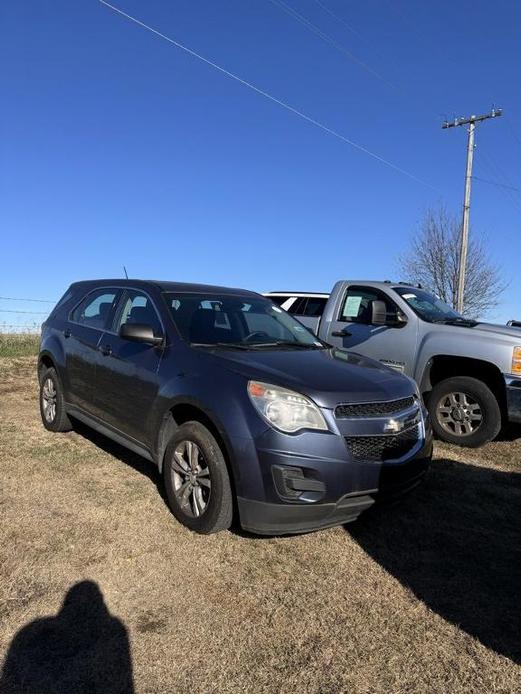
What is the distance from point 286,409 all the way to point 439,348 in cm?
376

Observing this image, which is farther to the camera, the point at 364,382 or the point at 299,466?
the point at 364,382

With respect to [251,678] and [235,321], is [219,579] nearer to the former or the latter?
[251,678]

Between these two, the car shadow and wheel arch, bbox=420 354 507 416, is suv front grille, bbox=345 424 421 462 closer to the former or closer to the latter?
the car shadow

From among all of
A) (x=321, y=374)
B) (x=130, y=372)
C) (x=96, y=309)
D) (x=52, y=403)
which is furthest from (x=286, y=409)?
(x=52, y=403)

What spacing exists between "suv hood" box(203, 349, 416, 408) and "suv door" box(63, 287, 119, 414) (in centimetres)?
167

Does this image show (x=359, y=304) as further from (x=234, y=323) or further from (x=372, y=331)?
(x=234, y=323)

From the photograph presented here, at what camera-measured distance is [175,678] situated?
2527 mm

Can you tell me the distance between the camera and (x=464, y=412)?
21.4ft

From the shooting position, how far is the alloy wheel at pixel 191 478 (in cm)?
386

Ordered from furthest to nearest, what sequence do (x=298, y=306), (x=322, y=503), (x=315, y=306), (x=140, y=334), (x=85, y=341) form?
(x=298, y=306) < (x=315, y=306) < (x=85, y=341) < (x=140, y=334) < (x=322, y=503)

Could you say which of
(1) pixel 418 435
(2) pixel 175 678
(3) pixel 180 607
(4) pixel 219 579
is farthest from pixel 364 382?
(2) pixel 175 678

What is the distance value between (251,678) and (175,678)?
1.10 ft

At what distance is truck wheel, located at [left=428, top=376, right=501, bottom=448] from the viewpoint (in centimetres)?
634

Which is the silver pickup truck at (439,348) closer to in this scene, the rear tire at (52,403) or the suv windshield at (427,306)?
the suv windshield at (427,306)
